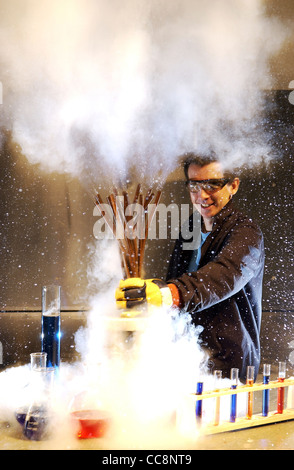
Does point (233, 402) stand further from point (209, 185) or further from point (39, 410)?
point (209, 185)

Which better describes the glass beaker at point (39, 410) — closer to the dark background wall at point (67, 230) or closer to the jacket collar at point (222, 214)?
the jacket collar at point (222, 214)

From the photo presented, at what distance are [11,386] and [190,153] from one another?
4.96ft

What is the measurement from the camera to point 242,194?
2916mm

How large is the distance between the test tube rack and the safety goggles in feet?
3.05

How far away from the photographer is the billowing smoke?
8.00 feet

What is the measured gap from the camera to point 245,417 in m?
1.29

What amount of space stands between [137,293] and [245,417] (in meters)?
0.46

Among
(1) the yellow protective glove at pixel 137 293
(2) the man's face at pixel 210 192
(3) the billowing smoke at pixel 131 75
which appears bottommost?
(1) the yellow protective glove at pixel 137 293

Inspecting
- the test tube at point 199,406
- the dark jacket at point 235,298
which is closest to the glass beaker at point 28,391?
the test tube at point 199,406

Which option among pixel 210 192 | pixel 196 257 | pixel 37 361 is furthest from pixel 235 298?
pixel 37 361

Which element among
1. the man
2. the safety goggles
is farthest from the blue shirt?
the safety goggles

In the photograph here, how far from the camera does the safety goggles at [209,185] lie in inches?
80.0

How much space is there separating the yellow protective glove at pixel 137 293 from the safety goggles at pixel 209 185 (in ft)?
2.32
